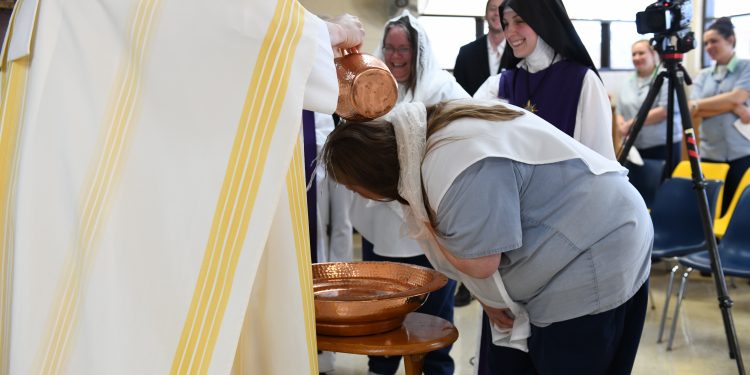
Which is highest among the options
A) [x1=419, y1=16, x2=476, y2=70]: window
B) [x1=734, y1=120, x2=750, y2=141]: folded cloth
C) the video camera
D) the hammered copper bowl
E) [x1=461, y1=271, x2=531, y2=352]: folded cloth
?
[x1=419, y1=16, x2=476, y2=70]: window

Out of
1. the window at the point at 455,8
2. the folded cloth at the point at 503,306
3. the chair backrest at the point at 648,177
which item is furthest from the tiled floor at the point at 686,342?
the window at the point at 455,8

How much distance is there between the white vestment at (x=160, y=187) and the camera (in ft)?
4.30

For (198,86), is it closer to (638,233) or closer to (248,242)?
(248,242)

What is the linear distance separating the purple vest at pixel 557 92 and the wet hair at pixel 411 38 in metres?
0.49

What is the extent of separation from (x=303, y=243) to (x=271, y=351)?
0.63 feet

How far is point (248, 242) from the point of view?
1.31 meters

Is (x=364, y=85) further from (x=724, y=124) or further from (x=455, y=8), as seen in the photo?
(x=455, y=8)

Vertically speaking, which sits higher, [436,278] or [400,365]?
[436,278]

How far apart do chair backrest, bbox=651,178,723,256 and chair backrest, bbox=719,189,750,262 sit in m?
0.31

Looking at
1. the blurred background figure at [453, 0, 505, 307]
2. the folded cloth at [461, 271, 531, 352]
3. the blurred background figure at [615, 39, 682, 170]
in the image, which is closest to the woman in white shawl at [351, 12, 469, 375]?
the blurred background figure at [453, 0, 505, 307]

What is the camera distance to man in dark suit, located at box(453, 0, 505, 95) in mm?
4055

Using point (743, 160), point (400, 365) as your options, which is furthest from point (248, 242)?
point (743, 160)

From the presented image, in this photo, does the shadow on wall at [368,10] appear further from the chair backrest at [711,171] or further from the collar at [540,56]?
the collar at [540,56]

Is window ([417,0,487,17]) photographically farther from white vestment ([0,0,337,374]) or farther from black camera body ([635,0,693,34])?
white vestment ([0,0,337,374])
